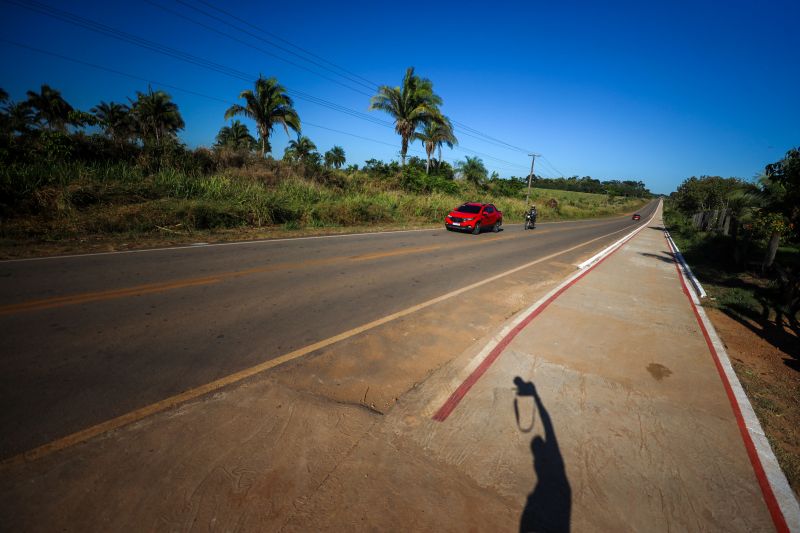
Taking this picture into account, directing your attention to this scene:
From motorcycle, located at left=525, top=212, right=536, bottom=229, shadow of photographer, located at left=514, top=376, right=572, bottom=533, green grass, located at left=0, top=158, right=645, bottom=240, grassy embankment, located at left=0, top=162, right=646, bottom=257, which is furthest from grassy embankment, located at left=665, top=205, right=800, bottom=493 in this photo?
green grass, located at left=0, top=158, right=645, bottom=240

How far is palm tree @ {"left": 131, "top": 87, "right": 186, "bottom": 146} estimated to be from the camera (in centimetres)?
3553

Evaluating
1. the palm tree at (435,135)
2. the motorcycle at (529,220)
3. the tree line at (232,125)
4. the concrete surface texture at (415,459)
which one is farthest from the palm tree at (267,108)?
the concrete surface texture at (415,459)

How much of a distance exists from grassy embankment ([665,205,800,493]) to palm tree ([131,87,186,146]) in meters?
43.6

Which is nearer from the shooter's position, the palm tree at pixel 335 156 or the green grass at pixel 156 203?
the green grass at pixel 156 203

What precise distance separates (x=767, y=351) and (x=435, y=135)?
99.6ft

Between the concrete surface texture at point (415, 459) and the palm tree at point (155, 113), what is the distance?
4116 cm

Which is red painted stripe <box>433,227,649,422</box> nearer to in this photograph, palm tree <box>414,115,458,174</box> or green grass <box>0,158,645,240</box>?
green grass <box>0,158,645,240</box>

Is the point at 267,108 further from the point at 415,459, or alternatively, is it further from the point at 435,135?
the point at 415,459

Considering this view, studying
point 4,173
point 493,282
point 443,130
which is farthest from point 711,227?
point 4,173

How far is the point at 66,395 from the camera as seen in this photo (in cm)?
305

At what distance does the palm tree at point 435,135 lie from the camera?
101ft

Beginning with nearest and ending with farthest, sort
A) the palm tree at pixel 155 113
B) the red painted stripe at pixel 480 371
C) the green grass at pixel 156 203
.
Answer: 1. the red painted stripe at pixel 480 371
2. the green grass at pixel 156 203
3. the palm tree at pixel 155 113

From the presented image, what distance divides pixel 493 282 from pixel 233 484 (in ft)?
23.5

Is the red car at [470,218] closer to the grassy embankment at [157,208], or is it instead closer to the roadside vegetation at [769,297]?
the grassy embankment at [157,208]
